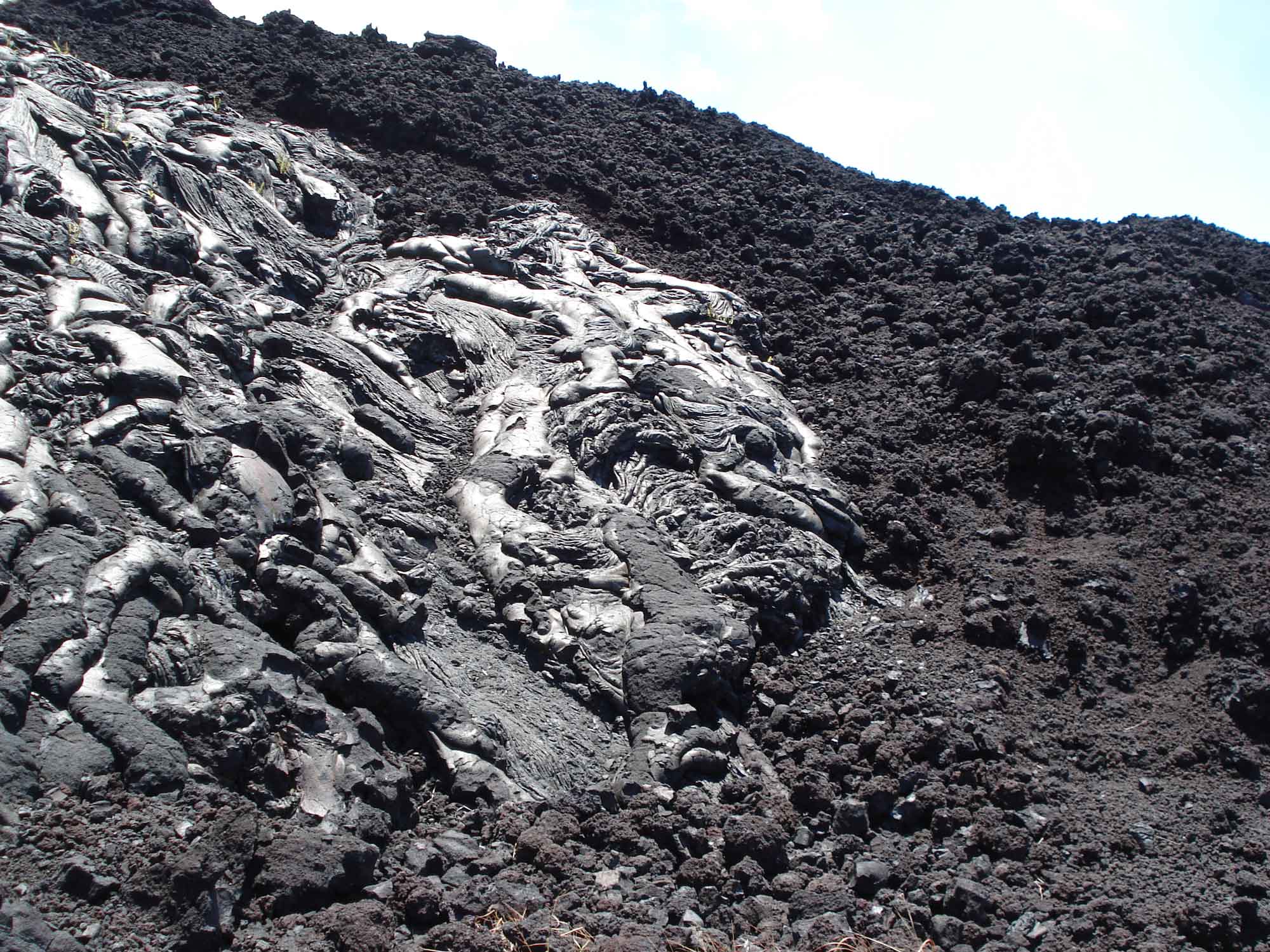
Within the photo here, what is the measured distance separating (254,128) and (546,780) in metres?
9.09

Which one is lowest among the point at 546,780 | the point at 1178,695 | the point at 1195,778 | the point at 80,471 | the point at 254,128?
the point at 546,780

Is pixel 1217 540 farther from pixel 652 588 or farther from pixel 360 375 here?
pixel 360 375

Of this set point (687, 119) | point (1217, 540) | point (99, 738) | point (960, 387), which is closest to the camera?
point (99, 738)

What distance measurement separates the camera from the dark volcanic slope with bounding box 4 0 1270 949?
482 cm

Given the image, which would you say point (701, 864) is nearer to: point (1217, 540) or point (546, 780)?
point (546, 780)

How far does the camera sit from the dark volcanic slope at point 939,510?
15.8 ft

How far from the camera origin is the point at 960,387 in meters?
9.72

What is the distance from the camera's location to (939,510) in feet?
27.5

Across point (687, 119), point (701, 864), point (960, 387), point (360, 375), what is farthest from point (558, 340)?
point (687, 119)

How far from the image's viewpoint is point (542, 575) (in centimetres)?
648

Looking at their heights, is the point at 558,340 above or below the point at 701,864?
above

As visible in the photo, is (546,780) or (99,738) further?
(546,780)

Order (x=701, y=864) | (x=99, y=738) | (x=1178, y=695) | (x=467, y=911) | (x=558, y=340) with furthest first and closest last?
(x=558, y=340), (x=1178, y=695), (x=701, y=864), (x=467, y=911), (x=99, y=738)

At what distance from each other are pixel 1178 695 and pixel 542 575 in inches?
169
